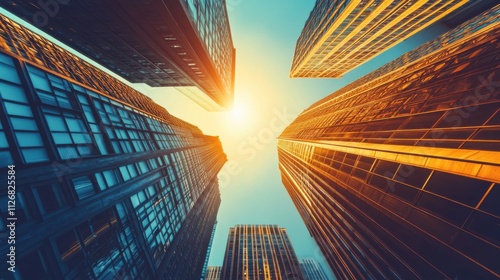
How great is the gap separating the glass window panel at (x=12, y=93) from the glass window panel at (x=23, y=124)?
1.38 metres

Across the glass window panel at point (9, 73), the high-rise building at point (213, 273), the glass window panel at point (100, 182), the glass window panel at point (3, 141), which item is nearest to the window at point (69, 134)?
the glass window panel at point (100, 182)

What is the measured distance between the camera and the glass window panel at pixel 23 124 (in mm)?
11526

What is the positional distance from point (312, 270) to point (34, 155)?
19078 cm

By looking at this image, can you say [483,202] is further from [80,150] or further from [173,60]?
[173,60]

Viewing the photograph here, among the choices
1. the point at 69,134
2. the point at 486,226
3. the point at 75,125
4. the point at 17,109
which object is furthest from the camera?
the point at 75,125

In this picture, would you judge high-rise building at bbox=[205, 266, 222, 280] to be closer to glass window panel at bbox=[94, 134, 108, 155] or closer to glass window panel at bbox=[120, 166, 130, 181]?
glass window panel at bbox=[120, 166, 130, 181]

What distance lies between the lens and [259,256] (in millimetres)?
85125

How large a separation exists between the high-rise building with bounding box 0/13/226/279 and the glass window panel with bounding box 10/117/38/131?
0.06 m

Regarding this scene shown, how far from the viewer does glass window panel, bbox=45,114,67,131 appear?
13922 mm

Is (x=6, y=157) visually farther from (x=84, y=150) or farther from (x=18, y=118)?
(x=84, y=150)

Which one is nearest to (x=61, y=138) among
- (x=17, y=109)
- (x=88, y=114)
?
(x=17, y=109)

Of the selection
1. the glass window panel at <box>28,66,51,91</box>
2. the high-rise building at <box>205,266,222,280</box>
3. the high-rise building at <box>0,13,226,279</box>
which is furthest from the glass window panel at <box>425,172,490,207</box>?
the high-rise building at <box>205,266,222,280</box>

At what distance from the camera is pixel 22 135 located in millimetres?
11773

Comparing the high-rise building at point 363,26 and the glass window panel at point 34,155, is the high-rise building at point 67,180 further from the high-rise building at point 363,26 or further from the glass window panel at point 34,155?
the high-rise building at point 363,26
